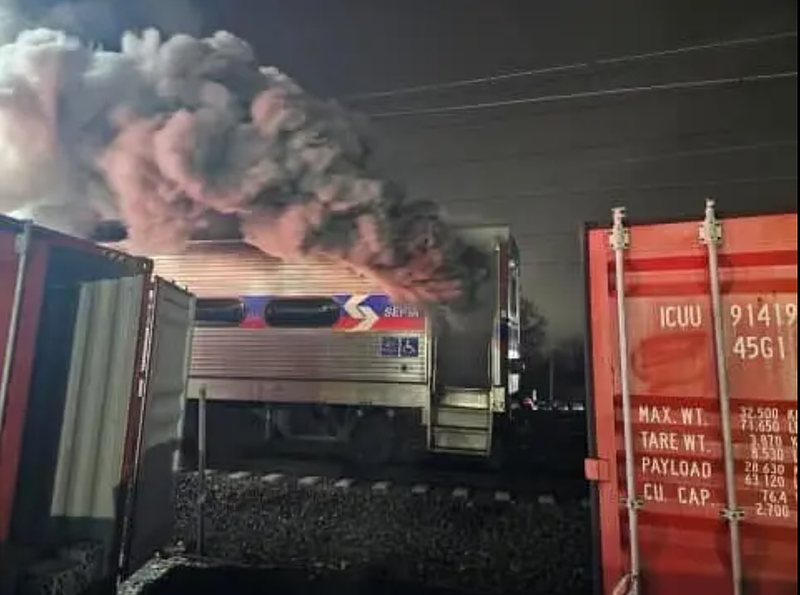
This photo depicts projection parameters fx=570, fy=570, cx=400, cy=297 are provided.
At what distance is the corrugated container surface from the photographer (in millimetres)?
1231

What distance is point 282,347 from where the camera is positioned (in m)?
2.08

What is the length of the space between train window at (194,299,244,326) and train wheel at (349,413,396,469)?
1.94 feet

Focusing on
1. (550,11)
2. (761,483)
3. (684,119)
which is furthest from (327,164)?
(761,483)

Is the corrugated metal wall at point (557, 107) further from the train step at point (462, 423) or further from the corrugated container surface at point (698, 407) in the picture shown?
the train step at point (462, 423)

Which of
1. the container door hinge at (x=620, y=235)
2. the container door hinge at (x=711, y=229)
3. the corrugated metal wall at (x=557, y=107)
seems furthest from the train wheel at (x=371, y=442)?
the container door hinge at (x=711, y=229)

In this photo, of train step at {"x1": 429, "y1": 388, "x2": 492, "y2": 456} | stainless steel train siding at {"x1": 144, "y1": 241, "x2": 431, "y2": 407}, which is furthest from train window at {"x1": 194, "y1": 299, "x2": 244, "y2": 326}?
train step at {"x1": 429, "y1": 388, "x2": 492, "y2": 456}

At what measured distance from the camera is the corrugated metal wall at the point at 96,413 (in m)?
1.69

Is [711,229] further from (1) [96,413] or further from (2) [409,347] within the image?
(1) [96,413]

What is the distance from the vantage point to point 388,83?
198cm

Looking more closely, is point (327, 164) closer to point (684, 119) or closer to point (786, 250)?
point (684, 119)

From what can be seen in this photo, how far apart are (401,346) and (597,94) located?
1065 millimetres

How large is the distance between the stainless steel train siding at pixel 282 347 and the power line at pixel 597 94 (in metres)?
0.62

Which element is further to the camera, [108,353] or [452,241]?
[452,241]

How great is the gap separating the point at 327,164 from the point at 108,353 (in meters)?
0.93
